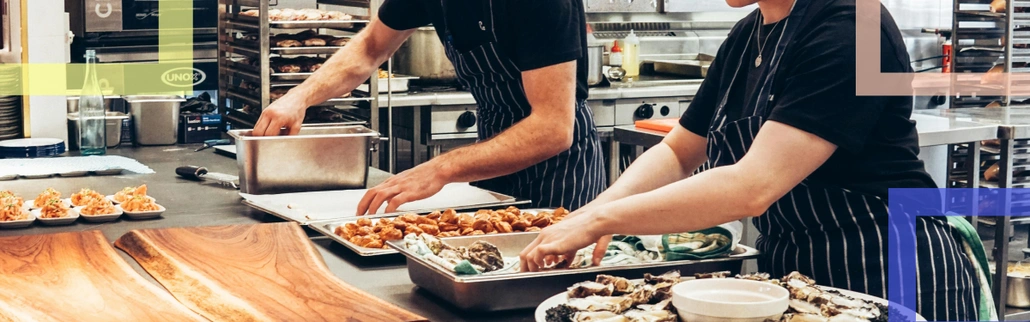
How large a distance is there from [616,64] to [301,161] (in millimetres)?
3715

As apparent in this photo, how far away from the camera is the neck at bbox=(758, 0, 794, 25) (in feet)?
6.30

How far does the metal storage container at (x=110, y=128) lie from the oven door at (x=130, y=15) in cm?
177

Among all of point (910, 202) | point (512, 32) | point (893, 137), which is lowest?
point (910, 202)

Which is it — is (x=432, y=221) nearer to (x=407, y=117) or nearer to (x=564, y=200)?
(x=564, y=200)

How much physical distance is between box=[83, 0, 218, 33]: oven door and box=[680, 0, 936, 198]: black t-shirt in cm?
418

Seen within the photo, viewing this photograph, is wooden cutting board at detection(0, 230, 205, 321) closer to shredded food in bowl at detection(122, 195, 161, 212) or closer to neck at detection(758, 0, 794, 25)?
shredded food in bowl at detection(122, 195, 161, 212)

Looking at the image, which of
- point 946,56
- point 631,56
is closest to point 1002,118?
point 631,56

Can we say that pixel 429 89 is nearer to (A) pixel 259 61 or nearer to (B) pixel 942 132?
(A) pixel 259 61

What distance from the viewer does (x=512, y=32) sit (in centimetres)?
263

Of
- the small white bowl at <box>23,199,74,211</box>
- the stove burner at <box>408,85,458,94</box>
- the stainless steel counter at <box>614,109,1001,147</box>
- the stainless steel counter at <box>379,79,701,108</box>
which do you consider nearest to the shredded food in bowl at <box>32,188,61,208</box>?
the small white bowl at <box>23,199,74,211</box>

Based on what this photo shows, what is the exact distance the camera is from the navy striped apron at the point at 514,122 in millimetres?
2721

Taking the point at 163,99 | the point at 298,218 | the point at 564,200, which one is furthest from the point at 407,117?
the point at 298,218

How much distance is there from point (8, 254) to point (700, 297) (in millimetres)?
1270

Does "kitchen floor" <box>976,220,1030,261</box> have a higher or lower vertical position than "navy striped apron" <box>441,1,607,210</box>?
lower
